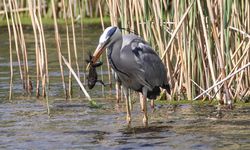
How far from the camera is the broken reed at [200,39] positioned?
842cm

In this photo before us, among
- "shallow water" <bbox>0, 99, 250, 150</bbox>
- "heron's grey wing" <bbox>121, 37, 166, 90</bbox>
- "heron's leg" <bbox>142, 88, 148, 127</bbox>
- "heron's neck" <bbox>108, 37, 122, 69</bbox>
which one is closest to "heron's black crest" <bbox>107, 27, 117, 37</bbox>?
"heron's neck" <bbox>108, 37, 122, 69</bbox>

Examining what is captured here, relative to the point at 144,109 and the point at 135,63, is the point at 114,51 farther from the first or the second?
the point at 144,109

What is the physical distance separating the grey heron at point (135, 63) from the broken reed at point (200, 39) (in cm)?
45

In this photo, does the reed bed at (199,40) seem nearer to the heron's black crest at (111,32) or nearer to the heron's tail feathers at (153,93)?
the heron's tail feathers at (153,93)

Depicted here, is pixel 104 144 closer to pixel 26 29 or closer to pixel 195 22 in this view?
pixel 195 22

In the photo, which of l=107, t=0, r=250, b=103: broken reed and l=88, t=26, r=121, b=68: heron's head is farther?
l=107, t=0, r=250, b=103: broken reed

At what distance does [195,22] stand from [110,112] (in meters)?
1.32

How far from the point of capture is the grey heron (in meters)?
7.78

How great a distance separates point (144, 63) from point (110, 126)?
2.27 feet

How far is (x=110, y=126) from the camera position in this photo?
8102 mm

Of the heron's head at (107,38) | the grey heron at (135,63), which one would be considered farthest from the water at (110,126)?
the heron's head at (107,38)

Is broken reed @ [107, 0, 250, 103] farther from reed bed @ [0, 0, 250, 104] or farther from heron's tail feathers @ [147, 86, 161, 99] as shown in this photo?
heron's tail feathers @ [147, 86, 161, 99]

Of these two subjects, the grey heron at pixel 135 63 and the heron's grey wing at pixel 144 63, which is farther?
the heron's grey wing at pixel 144 63

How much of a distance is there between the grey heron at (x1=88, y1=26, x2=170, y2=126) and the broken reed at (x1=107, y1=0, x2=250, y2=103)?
45 cm
